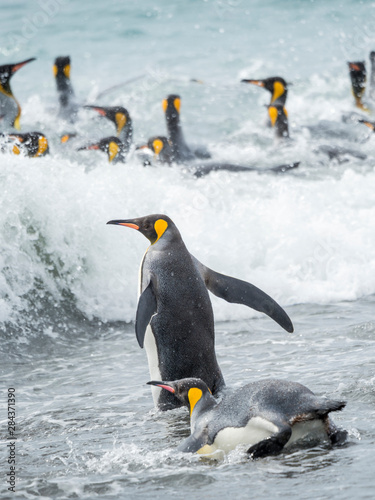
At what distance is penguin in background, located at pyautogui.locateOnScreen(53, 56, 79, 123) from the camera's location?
44.3 ft

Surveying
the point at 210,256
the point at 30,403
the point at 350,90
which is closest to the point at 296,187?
the point at 210,256

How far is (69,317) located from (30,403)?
5.76 ft

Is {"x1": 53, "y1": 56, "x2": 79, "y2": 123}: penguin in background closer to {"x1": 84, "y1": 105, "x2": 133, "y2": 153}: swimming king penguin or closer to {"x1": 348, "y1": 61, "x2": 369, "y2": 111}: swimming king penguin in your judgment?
{"x1": 84, "y1": 105, "x2": 133, "y2": 153}: swimming king penguin

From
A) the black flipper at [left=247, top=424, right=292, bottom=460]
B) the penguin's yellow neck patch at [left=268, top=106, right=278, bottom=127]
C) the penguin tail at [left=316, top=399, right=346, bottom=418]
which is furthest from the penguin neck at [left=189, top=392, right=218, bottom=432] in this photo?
the penguin's yellow neck patch at [left=268, top=106, right=278, bottom=127]

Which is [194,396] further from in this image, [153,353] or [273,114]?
[273,114]

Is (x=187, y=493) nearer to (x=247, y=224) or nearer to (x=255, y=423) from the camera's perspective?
(x=255, y=423)

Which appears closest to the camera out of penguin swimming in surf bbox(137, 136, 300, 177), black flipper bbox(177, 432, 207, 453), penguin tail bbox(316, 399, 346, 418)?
penguin tail bbox(316, 399, 346, 418)

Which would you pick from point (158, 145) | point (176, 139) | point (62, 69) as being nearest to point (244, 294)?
point (158, 145)

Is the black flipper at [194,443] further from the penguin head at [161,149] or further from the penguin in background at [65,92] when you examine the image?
the penguin in background at [65,92]

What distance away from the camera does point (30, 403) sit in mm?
4289

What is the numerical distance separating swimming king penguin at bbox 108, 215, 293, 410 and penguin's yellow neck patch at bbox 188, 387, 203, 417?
17.2 inches

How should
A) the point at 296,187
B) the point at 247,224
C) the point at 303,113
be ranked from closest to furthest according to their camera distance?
the point at 247,224
the point at 296,187
the point at 303,113

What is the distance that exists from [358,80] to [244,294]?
11.2 metres

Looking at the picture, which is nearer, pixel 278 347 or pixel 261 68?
pixel 278 347
